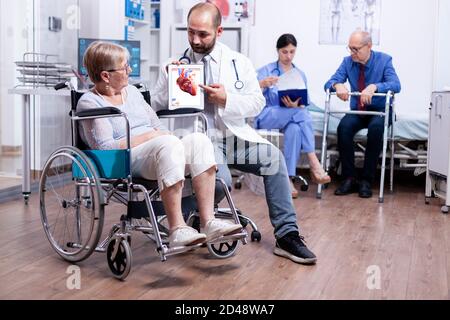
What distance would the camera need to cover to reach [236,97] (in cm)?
276

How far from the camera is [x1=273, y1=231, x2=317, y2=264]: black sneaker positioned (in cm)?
270

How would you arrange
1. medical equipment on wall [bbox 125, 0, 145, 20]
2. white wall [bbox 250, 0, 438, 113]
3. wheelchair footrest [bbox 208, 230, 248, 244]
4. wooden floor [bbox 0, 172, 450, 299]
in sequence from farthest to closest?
white wall [bbox 250, 0, 438, 113], medical equipment on wall [bbox 125, 0, 145, 20], wheelchair footrest [bbox 208, 230, 248, 244], wooden floor [bbox 0, 172, 450, 299]

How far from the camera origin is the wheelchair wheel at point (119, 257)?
2371 mm

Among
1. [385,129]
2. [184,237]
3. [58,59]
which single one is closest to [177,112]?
[184,237]

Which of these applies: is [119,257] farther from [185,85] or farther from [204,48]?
[204,48]

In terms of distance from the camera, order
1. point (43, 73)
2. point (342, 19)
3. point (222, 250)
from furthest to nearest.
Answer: point (342, 19) → point (43, 73) → point (222, 250)

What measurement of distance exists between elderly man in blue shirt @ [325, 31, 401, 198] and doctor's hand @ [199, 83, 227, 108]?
1955 millimetres

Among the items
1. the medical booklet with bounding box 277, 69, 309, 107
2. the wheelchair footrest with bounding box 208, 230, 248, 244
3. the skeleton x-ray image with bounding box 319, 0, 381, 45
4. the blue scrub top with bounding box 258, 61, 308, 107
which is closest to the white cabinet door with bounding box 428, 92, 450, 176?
the medical booklet with bounding box 277, 69, 309, 107

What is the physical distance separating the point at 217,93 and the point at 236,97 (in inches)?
3.8

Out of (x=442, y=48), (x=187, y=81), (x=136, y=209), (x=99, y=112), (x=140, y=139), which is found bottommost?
(x=136, y=209)

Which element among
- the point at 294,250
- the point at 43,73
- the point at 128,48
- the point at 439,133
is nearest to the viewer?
the point at 294,250

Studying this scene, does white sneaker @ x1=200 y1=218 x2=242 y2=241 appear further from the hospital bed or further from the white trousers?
the hospital bed

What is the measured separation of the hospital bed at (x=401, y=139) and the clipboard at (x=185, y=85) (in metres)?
2.26
